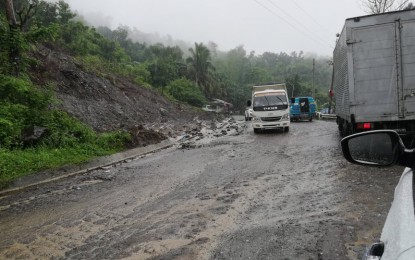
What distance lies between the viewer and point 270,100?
63.7 feet

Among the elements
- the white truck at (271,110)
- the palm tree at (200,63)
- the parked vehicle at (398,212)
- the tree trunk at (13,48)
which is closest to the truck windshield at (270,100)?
the white truck at (271,110)

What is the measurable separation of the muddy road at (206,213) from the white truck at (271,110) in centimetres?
893

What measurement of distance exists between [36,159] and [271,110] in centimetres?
1231

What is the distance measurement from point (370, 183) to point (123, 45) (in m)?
89.1

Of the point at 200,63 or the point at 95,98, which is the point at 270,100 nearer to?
the point at 95,98

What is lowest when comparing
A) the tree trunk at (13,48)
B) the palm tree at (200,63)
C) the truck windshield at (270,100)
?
the truck windshield at (270,100)

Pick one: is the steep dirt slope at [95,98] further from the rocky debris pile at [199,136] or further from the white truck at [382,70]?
the white truck at [382,70]

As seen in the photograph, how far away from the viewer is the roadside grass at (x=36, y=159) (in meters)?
8.90

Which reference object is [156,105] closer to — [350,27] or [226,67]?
[350,27]

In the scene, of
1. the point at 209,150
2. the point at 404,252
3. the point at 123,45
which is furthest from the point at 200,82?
the point at 404,252

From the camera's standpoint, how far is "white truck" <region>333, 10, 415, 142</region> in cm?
928

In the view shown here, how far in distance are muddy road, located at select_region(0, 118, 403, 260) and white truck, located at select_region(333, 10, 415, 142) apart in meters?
1.68

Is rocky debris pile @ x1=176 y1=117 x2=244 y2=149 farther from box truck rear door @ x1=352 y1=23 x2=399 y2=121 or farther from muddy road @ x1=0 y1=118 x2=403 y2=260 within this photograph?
box truck rear door @ x1=352 y1=23 x2=399 y2=121

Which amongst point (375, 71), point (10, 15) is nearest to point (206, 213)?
point (375, 71)
